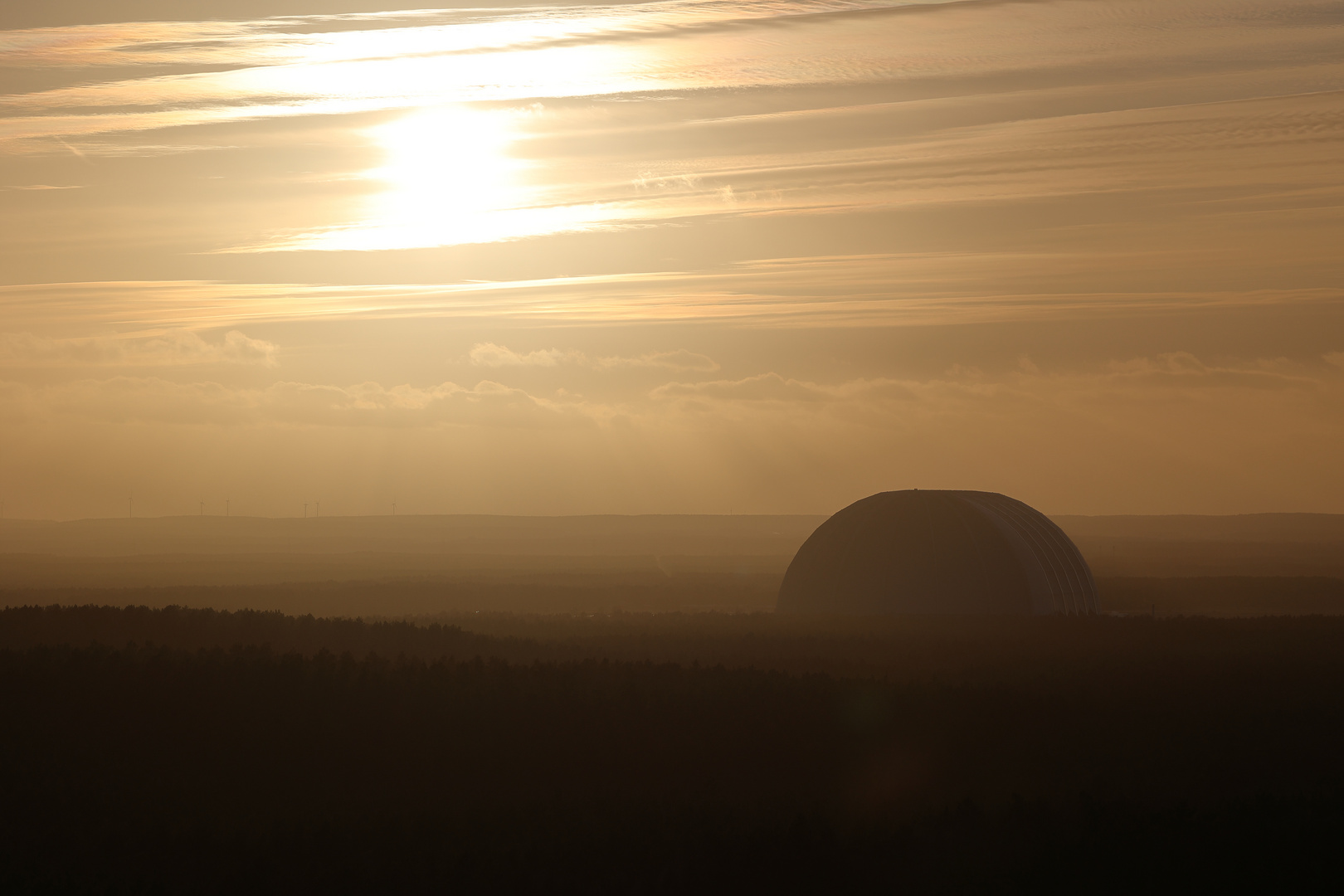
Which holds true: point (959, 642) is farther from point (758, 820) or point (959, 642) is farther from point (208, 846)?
point (208, 846)

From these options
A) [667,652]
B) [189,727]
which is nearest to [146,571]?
[667,652]

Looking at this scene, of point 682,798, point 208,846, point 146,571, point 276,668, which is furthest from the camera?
point 146,571

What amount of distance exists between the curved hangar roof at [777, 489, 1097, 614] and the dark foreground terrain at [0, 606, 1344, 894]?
909 cm

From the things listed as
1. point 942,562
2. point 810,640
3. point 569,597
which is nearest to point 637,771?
point 810,640

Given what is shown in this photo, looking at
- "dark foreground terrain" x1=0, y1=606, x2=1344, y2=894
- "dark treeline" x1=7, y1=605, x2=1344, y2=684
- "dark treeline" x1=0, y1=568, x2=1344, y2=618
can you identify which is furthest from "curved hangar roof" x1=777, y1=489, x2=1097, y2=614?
"dark treeline" x1=0, y1=568, x2=1344, y2=618

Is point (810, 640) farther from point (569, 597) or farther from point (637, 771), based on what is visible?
point (569, 597)

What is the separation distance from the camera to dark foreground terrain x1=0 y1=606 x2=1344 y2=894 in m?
17.3

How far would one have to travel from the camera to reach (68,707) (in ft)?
78.6

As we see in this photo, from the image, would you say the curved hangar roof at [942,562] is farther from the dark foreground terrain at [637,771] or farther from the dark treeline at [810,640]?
the dark foreground terrain at [637,771]

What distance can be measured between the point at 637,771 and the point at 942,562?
25.2 m

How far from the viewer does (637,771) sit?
22625mm

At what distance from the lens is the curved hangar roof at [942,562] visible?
4500 centimetres

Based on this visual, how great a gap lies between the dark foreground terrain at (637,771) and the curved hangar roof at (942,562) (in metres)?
9.09

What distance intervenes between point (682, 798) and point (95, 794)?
9.16m
